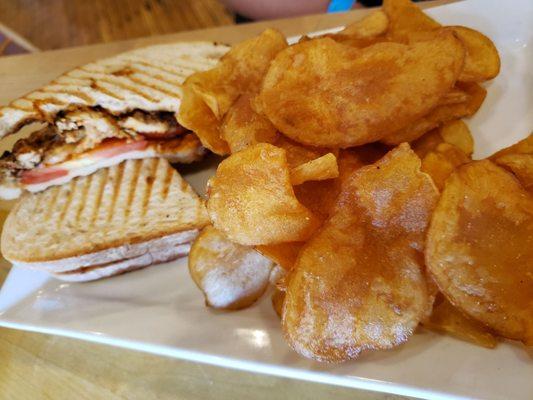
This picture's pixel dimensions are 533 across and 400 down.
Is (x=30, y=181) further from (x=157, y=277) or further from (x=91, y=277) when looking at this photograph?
(x=157, y=277)

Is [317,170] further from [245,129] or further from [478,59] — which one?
[478,59]

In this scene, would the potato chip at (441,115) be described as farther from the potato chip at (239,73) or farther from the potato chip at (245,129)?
the potato chip at (239,73)

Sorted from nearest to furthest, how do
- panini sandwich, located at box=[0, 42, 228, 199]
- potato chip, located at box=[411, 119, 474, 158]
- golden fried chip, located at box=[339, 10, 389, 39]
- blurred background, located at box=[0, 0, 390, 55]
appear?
1. potato chip, located at box=[411, 119, 474, 158]
2. golden fried chip, located at box=[339, 10, 389, 39]
3. panini sandwich, located at box=[0, 42, 228, 199]
4. blurred background, located at box=[0, 0, 390, 55]

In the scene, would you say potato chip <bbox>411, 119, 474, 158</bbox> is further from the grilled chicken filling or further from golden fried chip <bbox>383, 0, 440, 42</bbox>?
the grilled chicken filling

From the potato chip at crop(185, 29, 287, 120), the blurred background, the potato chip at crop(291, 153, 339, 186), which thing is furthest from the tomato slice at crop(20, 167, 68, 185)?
the blurred background

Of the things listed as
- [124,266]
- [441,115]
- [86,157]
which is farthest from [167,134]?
[441,115]

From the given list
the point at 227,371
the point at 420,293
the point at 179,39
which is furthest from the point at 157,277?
the point at 179,39

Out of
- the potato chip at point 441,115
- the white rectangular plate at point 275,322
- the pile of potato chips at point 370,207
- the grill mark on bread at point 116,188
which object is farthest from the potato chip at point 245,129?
the grill mark on bread at point 116,188
